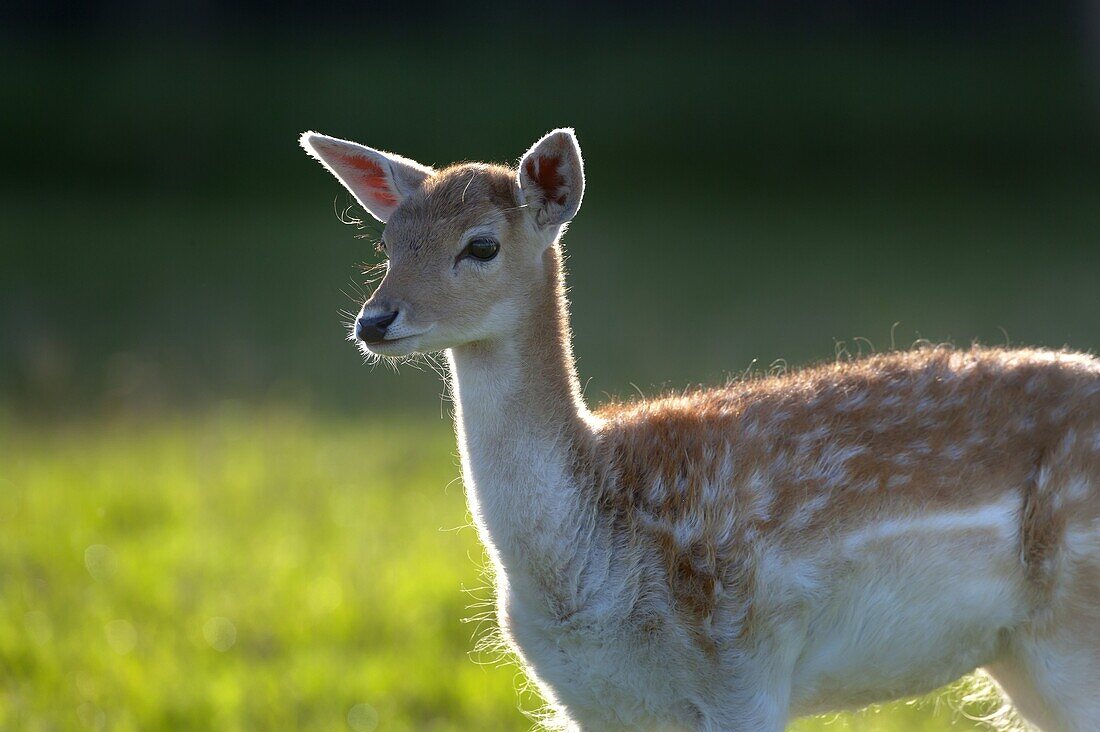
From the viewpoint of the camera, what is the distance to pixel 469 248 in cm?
428

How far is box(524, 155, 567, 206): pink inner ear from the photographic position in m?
4.34

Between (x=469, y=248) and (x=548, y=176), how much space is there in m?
0.36

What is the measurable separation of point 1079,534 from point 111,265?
1262 centimetres

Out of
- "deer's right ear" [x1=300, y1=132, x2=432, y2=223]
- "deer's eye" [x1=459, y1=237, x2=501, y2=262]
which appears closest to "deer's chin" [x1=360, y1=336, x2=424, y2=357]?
"deer's eye" [x1=459, y1=237, x2=501, y2=262]

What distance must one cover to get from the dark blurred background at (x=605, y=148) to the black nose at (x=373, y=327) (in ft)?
28.4

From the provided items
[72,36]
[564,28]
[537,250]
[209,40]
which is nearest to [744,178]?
[564,28]

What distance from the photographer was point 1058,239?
1580 centimetres

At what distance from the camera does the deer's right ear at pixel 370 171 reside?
4602 millimetres

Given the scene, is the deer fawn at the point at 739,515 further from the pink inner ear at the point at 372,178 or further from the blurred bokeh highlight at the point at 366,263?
the blurred bokeh highlight at the point at 366,263

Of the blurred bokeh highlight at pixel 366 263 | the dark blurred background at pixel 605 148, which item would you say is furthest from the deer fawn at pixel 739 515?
the dark blurred background at pixel 605 148

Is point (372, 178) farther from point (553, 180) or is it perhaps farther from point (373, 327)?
point (373, 327)

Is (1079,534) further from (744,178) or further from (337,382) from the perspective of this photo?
(744,178)

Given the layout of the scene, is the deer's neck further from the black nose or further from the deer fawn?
the black nose

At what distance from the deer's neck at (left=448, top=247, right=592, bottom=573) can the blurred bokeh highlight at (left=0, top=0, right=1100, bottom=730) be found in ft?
4.07
